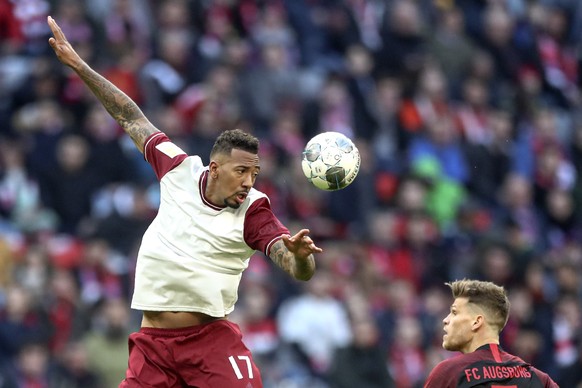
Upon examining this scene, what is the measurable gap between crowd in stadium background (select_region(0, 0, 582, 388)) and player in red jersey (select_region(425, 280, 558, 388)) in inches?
230

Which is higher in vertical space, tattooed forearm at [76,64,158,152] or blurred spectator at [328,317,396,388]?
tattooed forearm at [76,64,158,152]

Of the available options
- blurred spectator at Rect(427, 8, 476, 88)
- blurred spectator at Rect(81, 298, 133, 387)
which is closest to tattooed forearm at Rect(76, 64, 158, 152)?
blurred spectator at Rect(81, 298, 133, 387)

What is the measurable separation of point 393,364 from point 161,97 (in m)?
4.15

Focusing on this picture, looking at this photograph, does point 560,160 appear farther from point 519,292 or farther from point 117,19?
point 117,19

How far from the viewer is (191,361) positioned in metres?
7.71

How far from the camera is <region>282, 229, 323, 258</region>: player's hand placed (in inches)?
277

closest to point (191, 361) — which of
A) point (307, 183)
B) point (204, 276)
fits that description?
point (204, 276)

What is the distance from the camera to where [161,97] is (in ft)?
49.8

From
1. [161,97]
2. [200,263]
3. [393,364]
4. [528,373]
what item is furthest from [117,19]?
[528,373]

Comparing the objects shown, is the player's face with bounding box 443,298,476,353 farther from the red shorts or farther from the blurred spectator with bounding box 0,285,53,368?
the blurred spectator with bounding box 0,285,53,368

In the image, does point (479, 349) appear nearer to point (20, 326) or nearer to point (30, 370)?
point (30, 370)

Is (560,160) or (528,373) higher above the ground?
(560,160)

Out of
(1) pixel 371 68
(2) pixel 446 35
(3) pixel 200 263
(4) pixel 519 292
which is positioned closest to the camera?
(3) pixel 200 263

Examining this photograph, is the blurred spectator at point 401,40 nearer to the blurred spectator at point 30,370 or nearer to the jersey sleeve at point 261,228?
the blurred spectator at point 30,370
